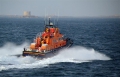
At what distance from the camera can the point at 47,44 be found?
45.4 m

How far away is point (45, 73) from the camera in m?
37.4

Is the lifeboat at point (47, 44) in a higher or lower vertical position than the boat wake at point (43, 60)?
higher

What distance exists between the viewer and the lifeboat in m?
43.3

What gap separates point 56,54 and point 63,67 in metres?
5.99

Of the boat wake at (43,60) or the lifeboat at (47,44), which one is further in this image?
the lifeboat at (47,44)

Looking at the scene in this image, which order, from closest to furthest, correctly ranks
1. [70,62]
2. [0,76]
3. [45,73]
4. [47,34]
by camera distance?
1. [0,76]
2. [45,73]
3. [70,62]
4. [47,34]

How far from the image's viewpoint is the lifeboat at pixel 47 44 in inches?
1706

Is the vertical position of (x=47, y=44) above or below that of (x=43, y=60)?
above

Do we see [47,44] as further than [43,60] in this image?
Yes

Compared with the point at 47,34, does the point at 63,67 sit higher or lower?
lower

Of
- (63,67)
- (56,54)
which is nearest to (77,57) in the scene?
(56,54)

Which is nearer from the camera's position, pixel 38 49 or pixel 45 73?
pixel 45 73

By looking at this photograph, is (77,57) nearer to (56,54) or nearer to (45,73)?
(56,54)

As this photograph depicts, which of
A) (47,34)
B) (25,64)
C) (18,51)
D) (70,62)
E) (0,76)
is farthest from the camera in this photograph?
(18,51)
